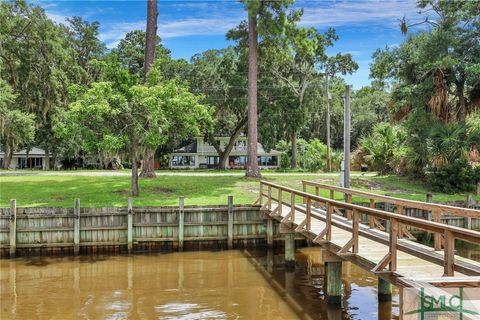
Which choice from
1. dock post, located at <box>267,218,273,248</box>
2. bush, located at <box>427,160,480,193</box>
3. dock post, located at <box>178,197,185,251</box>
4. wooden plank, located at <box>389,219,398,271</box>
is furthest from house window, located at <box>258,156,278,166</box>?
wooden plank, located at <box>389,219,398,271</box>

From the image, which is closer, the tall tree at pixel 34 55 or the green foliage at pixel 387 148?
the green foliage at pixel 387 148

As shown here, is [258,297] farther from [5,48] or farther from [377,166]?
[5,48]

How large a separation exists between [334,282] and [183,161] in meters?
50.0

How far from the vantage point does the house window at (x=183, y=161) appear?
2329 inches

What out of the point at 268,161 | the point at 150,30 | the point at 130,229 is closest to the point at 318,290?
the point at 130,229

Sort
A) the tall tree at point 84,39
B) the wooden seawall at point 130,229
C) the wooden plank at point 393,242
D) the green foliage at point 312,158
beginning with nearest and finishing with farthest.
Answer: the wooden plank at point 393,242
the wooden seawall at point 130,229
the green foliage at point 312,158
the tall tree at point 84,39

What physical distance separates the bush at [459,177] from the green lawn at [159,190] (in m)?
0.91

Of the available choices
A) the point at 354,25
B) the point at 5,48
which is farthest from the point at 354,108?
the point at 5,48

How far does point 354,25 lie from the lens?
35.2 m

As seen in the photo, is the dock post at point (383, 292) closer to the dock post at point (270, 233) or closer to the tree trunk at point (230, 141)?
the dock post at point (270, 233)

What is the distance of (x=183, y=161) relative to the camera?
59656 millimetres

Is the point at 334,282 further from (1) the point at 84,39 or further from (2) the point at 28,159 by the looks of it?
(2) the point at 28,159

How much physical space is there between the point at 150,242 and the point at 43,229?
3798mm

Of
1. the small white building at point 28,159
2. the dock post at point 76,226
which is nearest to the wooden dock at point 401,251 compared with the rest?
the dock post at point 76,226
